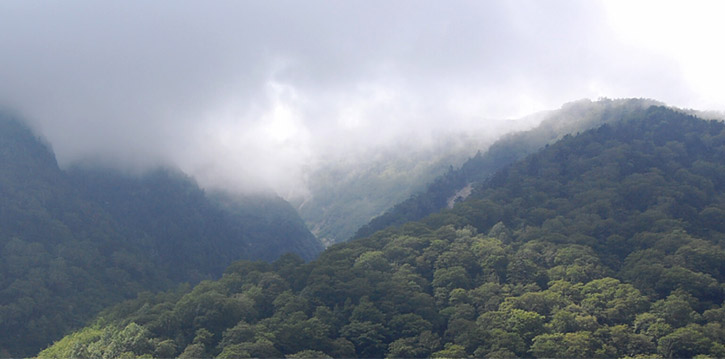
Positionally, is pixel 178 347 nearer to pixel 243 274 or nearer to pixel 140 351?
pixel 140 351

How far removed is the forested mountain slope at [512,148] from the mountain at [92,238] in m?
35.2

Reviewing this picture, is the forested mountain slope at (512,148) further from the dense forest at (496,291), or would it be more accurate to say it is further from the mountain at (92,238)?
the mountain at (92,238)

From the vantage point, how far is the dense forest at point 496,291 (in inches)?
2665

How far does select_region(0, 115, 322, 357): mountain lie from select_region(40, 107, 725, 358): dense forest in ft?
52.9

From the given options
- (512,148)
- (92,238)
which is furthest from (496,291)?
(512,148)

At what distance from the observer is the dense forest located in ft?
222

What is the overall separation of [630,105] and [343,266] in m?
113

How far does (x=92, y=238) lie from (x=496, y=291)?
79049 mm

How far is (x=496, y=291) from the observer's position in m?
80.9

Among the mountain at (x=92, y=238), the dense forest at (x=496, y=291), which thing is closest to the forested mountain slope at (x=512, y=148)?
the dense forest at (x=496, y=291)

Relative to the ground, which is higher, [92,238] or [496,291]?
[92,238]

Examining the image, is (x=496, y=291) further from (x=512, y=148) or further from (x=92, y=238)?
(x=512, y=148)

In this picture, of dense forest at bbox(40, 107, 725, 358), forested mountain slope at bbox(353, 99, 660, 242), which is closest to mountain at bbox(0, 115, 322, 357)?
dense forest at bbox(40, 107, 725, 358)

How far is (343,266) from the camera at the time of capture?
293 ft
